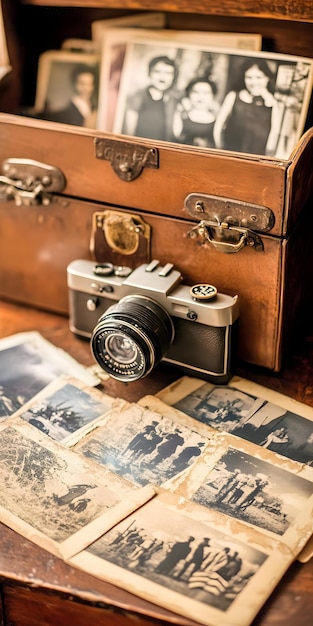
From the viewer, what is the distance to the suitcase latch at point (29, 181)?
128 cm

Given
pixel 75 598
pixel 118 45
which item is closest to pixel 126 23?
pixel 118 45

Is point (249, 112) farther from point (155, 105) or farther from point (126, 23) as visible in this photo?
point (126, 23)

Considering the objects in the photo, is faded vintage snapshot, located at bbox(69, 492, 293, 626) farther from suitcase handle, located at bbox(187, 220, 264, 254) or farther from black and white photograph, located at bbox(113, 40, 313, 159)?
black and white photograph, located at bbox(113, 40, 313, 159)

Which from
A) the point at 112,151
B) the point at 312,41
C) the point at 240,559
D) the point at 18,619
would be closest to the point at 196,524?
the point at 240,559

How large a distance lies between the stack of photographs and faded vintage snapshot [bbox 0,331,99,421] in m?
0.40

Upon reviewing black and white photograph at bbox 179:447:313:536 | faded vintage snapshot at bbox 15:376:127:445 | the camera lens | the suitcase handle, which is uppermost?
the suitcase handle

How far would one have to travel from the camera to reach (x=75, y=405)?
3.96 feet

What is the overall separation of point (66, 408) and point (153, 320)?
0.19 metres

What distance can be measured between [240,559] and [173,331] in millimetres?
377

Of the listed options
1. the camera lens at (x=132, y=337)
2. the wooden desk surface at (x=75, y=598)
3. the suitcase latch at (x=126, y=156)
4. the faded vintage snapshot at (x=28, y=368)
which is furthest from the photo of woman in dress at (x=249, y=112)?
the wooden desk surface at (x=75, y=598)

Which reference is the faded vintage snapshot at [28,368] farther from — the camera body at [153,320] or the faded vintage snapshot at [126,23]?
the faded vintage snapshot at [126,23]

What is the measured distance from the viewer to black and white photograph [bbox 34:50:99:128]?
1459 mm

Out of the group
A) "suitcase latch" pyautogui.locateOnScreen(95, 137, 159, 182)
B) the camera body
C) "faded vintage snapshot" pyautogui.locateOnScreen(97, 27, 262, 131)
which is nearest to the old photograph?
the camera body

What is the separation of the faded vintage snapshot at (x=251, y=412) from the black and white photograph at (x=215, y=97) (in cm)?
38
